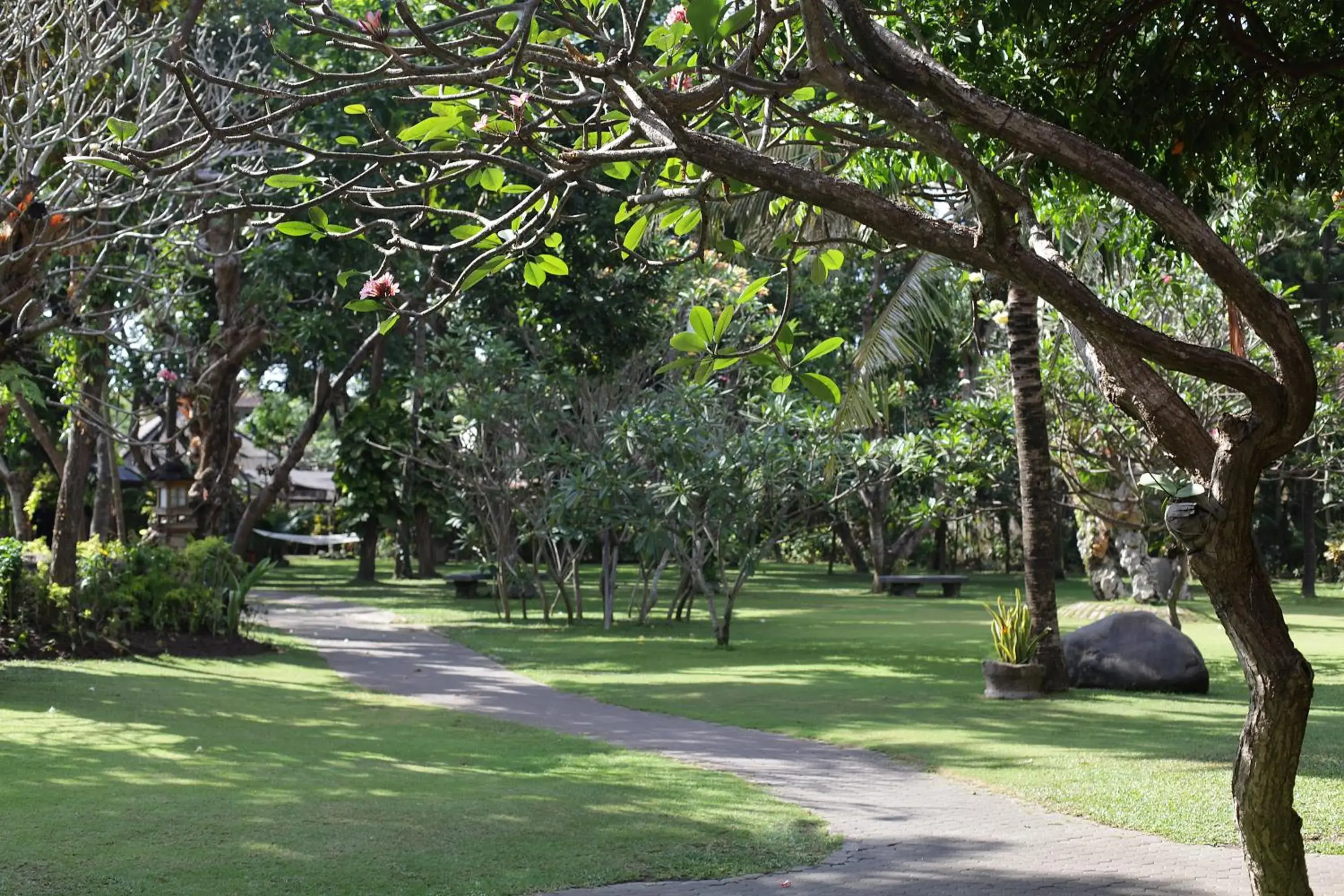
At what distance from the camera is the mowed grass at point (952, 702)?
8.24m

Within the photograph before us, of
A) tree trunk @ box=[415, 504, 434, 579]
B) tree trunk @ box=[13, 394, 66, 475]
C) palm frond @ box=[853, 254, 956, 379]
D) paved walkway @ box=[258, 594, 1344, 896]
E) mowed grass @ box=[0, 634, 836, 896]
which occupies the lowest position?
paved walkway @ box=[258, 594, 1344, 896]

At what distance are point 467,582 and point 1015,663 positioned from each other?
57.6 ft

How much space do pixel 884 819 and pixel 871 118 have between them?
3.90 m

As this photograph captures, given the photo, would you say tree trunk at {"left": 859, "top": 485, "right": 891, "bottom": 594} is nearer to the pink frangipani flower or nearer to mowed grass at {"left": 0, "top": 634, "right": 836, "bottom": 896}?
mowed grass at {"left": 0, "top": 634, "right": 836, "bottom": 896}

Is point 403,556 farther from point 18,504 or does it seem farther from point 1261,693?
point 1261,693

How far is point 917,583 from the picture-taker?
31.9 meters

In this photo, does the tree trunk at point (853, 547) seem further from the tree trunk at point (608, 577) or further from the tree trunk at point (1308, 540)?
the tree trunk at point (608, 577)

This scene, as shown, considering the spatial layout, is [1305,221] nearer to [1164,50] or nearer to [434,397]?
[434,397]

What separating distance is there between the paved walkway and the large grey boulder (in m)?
4.63

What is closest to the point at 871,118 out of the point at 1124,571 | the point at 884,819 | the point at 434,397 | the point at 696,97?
the point at 696,97

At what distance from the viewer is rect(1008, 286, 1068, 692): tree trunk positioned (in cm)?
1340

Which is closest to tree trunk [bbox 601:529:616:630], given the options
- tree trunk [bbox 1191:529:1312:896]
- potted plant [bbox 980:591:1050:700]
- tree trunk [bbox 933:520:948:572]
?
potted plant [bbox 980:591:1050:700]

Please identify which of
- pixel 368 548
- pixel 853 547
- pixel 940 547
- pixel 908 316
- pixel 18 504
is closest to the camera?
pixel 908 316

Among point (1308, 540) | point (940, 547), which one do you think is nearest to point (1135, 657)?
point (1308, 540)
